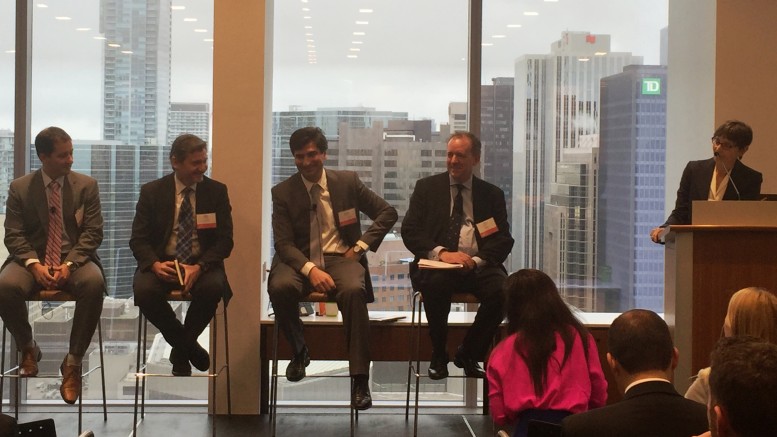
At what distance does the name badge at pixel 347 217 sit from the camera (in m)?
5.02

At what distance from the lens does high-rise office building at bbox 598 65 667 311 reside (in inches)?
238

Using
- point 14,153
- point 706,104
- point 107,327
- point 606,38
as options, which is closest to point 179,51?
point 14,153

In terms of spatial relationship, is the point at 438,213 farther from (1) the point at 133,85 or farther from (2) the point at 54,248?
(1) the point at 133,85

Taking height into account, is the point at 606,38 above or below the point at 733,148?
above

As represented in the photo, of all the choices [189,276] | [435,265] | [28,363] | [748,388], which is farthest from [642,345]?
[28,363]

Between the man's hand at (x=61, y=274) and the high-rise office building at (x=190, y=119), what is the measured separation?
1461 mm

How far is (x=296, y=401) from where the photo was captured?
18.9ft

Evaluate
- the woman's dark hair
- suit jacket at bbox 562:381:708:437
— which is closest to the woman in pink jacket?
the woman's dark hair

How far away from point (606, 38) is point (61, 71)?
12.3 feet

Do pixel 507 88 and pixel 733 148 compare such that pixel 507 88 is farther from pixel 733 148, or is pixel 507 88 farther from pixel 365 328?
pixel 365 328

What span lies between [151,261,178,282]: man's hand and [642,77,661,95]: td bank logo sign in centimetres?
348

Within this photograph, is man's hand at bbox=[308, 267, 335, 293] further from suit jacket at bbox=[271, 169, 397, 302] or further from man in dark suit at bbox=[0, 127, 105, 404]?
man in dark suit at bbox=[0, 127, 105, 404]

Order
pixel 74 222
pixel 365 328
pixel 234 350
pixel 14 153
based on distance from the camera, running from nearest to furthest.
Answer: pixel 365 328 → pixel 74 222 → pixel 234 350 → pixel 14 153

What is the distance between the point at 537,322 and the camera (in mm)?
2977
